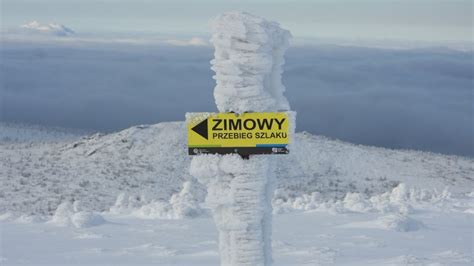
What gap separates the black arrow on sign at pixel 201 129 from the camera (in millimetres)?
8938

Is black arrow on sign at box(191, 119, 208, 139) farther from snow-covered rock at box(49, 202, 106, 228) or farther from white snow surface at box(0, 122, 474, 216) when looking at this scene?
white snow surface at box(0, 122, 474, 216)

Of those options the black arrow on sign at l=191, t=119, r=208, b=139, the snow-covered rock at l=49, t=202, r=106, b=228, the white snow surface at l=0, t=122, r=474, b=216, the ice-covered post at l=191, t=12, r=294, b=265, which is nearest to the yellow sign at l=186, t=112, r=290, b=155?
the black arrow on sign at l=191, t=119, r=208, b=139

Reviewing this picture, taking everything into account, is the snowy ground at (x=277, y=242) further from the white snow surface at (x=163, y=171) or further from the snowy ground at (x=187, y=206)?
the white snow surface at (x=163, y=171)

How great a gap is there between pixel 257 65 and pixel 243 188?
1.60m

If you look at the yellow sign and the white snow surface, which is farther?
the white snow surface

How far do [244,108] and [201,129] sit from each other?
61 cm

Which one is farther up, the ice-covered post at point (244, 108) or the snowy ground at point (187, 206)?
the ice-covered post at point (244, 108)

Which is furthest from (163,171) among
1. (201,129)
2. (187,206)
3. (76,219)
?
(201,129)

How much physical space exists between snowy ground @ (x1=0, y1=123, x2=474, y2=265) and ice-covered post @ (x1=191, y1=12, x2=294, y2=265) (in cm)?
360

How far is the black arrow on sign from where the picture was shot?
352 inches

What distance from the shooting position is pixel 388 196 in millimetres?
23016

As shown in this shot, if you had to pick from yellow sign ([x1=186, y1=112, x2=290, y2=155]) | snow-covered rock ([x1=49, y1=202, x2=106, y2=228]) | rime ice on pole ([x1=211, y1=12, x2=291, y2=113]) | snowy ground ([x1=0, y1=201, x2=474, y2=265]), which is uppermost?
rime ice on pole ([x1=211, y1=12, x2=291, y2=113])

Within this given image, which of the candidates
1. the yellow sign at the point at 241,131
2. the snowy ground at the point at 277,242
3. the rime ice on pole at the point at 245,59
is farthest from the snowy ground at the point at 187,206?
the rime ice on pole at the point at 245,59

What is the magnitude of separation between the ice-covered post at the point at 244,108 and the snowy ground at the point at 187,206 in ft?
11.8
